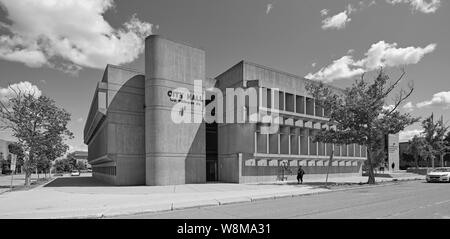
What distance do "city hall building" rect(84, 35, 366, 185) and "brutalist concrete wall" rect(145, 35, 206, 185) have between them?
3.3 inches

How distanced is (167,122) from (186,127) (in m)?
2.07

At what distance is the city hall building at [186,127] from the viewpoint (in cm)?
2766

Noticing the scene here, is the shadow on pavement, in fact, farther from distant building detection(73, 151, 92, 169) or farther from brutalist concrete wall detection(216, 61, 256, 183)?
distant building detection(73, 151, 92, 169)

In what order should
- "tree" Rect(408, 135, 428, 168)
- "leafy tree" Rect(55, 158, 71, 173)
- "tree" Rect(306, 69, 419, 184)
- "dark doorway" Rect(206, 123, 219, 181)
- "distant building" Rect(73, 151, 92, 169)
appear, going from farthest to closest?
1. "distant building" Rect(73, 151, 92, 169)
2. "leafy tree" Rect(55, 158, 71, 173)
3. "tree" Rect(408, 135, 428, 168)
4. "dark doorway" Rect(206, 123, 219, 181)
5. "tree" Rect(306, 69, 419, 184)

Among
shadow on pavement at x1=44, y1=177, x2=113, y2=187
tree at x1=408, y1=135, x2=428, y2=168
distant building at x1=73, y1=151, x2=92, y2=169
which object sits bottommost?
distant building at x1=73, y1=151, x2=92, y2=169

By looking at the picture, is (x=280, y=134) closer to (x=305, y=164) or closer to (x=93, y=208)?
(x=305, y=164)

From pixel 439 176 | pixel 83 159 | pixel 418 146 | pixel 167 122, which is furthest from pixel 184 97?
pixel 83 159

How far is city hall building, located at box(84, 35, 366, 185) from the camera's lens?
27656mm

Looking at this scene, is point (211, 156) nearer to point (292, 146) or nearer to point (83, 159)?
point (292, 146)

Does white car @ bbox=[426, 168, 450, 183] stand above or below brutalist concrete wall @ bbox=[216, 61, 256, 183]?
below

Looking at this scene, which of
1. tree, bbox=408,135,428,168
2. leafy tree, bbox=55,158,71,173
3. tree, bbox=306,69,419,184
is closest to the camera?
tree, bbox=306,69,419,184

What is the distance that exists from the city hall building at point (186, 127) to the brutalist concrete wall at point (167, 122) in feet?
0.28

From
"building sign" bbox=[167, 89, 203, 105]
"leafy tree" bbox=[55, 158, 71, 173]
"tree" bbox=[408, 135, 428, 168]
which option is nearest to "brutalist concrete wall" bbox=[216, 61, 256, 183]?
"building sign" bbox=[167, 89, 203, 105]
